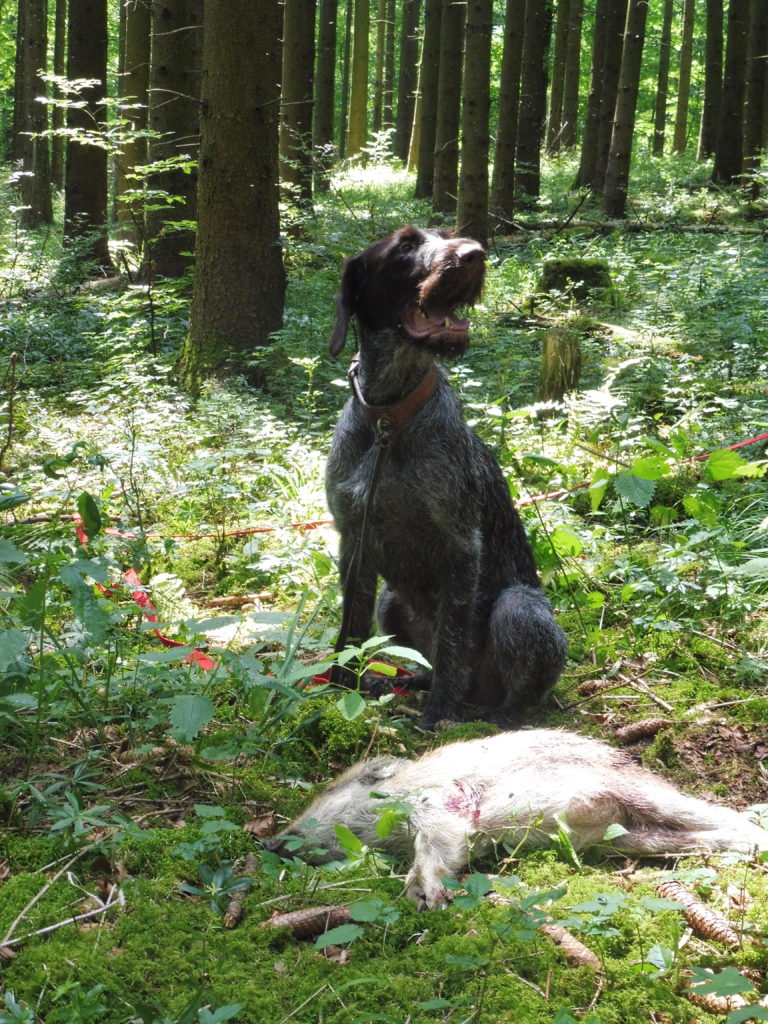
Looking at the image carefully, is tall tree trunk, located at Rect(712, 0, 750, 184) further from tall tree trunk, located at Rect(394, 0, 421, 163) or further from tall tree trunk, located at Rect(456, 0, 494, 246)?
tall tree trunk, located at Rect(394, 0, 421, 163)

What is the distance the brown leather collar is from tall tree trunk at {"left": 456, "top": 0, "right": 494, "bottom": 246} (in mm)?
8930

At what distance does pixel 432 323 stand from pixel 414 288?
A: 0.20 meters

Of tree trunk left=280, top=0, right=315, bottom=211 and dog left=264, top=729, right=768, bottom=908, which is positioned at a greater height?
tree trunk left=280, top=0, right=315, bottom=211

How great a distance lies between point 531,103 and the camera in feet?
76.5

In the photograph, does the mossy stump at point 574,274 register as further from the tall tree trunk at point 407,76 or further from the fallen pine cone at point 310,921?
the tall tree trunk at point 407,76

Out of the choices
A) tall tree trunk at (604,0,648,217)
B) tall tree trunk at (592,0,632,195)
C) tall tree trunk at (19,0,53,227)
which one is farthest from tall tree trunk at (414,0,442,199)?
tall tree trunk at (19,0,53,227)

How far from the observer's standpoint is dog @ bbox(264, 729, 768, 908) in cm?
320

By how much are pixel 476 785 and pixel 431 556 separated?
65.1 inches

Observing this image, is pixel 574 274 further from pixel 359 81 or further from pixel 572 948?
pixel 359 81

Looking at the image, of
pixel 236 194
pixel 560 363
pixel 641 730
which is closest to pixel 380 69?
pixel 236 194

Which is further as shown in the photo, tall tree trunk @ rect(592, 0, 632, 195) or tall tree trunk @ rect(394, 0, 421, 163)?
tall tree trunk @ rect(394, 0, 421, 163)

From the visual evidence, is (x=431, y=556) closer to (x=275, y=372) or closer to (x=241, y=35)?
(x=275, y=372)

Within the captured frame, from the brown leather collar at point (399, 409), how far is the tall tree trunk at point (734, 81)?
65.7 ft

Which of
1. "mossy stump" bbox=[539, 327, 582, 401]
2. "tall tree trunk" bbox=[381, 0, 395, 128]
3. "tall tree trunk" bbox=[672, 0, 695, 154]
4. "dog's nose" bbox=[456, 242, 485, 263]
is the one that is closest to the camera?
"dog's nose" bbox=[456, 242, 485, 263]
